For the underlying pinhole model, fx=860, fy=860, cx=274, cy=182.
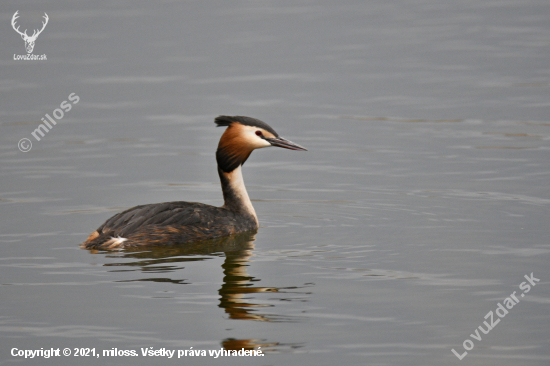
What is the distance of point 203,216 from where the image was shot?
951cm

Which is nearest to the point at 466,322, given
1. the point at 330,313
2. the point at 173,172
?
the point at 330,313

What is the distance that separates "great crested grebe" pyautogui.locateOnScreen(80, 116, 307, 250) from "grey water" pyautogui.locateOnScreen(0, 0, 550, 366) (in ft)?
0.60

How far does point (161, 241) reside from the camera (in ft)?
30.1

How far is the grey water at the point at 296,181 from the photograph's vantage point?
697cm

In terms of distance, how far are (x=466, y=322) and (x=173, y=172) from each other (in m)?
6.33

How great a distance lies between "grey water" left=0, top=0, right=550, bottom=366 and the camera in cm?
697

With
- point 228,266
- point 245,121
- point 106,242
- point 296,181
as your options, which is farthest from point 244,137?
point 296,181

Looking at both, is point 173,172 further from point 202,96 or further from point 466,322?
point 466,322

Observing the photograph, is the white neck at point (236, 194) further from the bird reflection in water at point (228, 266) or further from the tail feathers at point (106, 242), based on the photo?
the tail feathers at point (106, 242)

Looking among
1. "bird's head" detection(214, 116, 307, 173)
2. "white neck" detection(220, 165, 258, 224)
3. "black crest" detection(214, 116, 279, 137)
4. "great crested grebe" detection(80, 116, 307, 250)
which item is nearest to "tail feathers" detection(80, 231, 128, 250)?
"great crested grebe" detection(80, 116, 307, 250)

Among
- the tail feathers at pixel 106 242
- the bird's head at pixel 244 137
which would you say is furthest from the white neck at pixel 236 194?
the tail feathers at pixel 106 242

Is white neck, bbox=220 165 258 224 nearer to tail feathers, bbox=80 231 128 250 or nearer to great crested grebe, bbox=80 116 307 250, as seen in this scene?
great crested grebe, bbox=80 116 307 250

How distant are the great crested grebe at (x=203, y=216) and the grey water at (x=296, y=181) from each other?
0.18 m

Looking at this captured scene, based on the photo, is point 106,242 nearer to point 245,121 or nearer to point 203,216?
point 203,216
